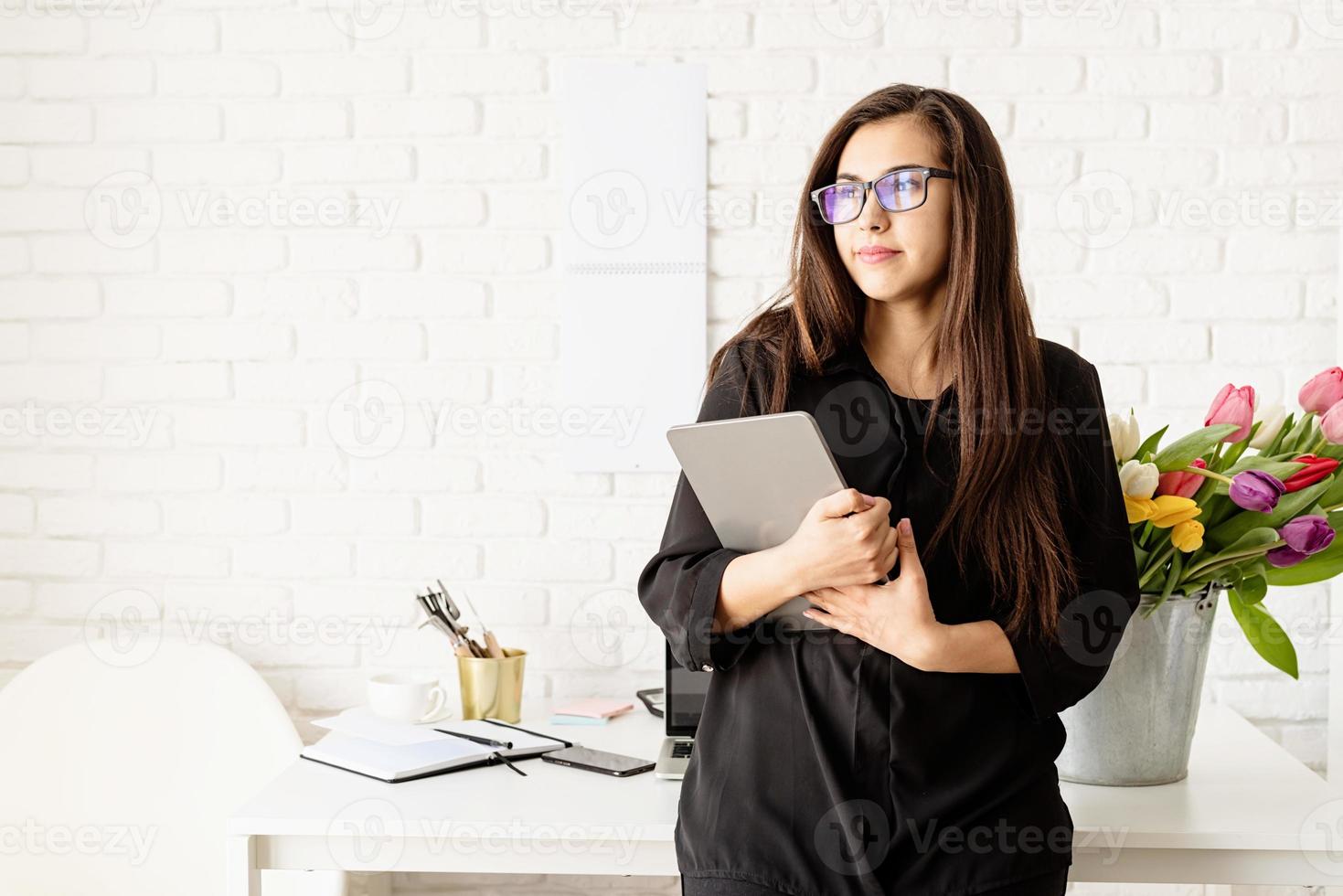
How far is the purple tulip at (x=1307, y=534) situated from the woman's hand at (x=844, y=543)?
23.1 inches

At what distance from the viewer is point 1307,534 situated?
138 cm

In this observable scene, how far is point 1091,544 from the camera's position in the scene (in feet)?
3.98

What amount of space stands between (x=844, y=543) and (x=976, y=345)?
285 mm

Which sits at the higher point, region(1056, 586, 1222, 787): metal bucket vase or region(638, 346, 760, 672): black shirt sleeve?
region(638, 346, 760, 672): black shirt sleeve

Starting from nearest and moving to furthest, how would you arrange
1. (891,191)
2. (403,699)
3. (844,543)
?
(844,543)
(891,191)
(403,699)

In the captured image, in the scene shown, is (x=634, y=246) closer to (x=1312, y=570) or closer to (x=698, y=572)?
(x=698, y=572)

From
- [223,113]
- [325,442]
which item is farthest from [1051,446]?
[223,113]

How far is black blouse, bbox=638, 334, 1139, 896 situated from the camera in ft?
3.72

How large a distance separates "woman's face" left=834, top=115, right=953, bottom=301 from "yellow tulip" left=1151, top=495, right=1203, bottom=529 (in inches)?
17.2

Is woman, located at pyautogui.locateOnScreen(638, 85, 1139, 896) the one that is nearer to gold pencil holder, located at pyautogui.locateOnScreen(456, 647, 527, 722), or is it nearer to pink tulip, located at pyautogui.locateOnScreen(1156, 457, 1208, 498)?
pink tulip, located at pyautogui.locateOnScreen(1156, 457, 1208, 498)

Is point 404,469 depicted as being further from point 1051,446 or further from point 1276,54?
point 1276,54

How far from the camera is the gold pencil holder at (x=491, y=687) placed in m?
1.82

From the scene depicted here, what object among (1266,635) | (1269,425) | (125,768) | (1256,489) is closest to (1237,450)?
(1269,425)

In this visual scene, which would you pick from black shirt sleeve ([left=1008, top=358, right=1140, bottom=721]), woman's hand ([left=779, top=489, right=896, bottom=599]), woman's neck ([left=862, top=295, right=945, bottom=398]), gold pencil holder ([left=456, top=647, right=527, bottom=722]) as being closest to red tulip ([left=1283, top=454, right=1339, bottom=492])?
black shirt sleeve ([left=1008, top=358, right=1140, bottom=721])
